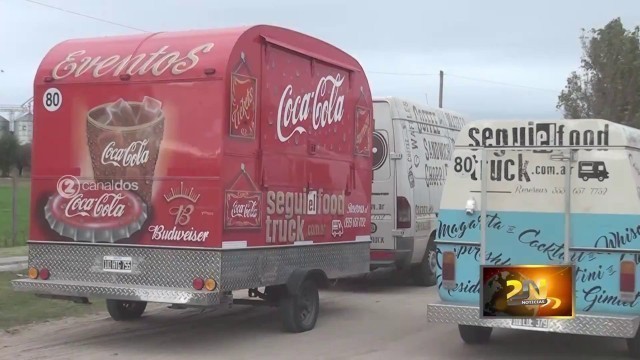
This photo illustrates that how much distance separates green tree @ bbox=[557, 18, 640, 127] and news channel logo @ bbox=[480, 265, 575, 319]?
A: 20476 mm

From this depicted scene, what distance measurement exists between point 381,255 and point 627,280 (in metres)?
5.84

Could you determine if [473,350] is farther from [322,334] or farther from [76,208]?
[76,208]

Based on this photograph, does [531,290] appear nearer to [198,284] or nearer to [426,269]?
[198,284]

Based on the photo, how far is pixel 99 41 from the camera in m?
9.12

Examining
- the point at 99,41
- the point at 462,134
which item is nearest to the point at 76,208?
the point at 99,41

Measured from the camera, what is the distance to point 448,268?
27.1ft

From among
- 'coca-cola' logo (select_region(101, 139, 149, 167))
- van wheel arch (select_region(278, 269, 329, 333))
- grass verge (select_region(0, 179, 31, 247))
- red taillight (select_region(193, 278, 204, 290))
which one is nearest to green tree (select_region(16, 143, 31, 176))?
grass verge (select_region(0, 179, 31, 247))

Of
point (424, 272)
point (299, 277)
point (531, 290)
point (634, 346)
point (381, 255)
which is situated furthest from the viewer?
point (424, 272)

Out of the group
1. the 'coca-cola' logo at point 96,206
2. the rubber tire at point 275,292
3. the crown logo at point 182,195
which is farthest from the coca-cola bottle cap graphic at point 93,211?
the rubber tire at point 275,292

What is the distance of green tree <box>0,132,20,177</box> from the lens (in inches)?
2366

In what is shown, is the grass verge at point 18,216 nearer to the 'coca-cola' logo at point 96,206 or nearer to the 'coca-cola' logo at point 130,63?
the 'coca-cola' logo at point 96,206

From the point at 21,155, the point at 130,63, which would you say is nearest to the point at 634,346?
the point at 130,63

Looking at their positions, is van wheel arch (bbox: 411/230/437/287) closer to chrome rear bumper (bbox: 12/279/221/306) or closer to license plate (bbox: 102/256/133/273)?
chrome rear bumper (bbox: 12/279/221/306)

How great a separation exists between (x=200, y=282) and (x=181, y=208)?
2.54 ft
